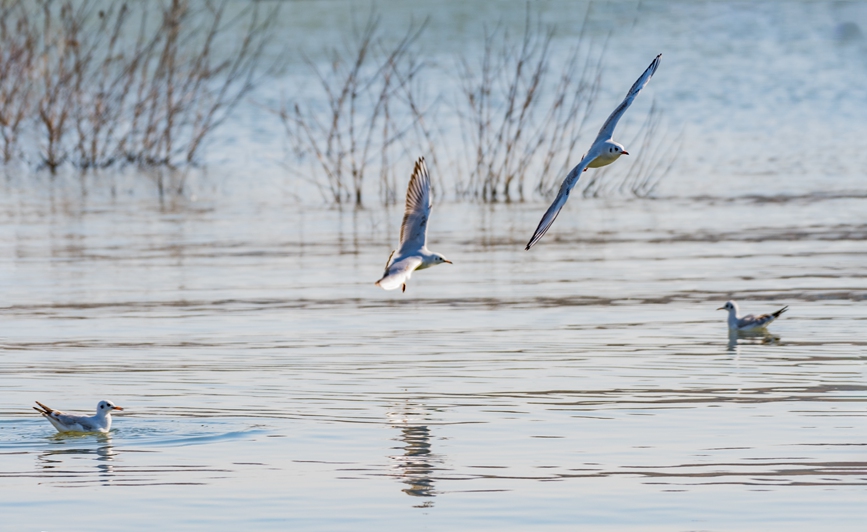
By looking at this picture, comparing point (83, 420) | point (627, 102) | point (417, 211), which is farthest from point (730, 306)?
point (83, 420)

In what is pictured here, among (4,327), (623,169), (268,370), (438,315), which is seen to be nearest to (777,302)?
(438,315)

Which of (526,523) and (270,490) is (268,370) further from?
(526,523)

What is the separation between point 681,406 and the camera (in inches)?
344

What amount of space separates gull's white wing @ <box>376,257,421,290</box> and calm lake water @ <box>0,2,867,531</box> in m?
0.65

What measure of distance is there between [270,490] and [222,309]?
5.73 metres

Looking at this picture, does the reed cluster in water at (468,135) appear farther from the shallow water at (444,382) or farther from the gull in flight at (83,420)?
the gull in flight at (83,420)

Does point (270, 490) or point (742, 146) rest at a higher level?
point (742, 146)

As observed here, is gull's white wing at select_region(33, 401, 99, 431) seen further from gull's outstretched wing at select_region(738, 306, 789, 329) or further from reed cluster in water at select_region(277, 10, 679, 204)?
reed cluster in water at select_region(277, 10, 679, 204)

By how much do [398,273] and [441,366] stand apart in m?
1.15

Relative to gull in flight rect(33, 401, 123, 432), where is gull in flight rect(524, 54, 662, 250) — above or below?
above

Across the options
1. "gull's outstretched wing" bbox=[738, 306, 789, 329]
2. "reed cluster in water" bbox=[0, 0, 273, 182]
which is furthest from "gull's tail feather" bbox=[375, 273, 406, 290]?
"reed cluster in water" bbox=[0, 0, 273, 182]

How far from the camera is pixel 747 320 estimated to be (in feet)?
37.2

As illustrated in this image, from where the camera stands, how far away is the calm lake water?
22.6ft

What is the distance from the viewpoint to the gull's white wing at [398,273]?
8883 millimetres
